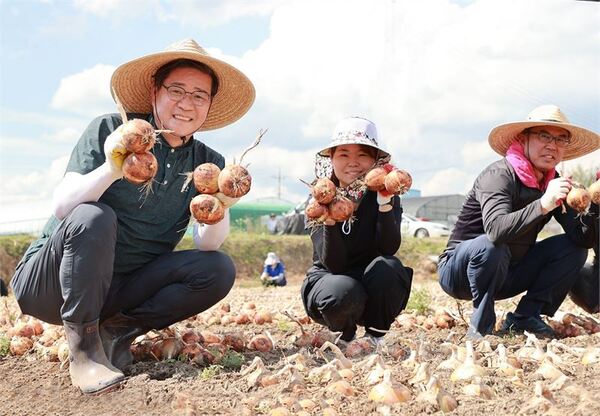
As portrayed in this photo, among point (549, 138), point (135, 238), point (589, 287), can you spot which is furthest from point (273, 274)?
point (135, 238)

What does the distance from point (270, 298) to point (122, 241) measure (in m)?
4.28

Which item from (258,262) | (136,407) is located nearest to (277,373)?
(136,407)

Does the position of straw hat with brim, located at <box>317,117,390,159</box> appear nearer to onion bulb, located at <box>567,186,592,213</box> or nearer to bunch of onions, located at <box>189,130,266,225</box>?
bunch of onions, located at <box>189,130,266,225</box>

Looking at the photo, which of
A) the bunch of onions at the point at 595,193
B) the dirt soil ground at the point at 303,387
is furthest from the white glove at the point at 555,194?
the dirt soil ground at the point at 303,387

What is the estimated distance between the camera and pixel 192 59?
11.2 feet

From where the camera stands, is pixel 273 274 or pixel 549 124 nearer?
pixel 549 124

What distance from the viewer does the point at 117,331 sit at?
11.1ft

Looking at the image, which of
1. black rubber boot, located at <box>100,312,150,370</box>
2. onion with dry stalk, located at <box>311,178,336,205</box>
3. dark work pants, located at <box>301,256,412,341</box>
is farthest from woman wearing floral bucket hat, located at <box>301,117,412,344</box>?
black rubber boot, located at <box>100,312,150,370</box>

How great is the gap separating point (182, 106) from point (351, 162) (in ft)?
3.05

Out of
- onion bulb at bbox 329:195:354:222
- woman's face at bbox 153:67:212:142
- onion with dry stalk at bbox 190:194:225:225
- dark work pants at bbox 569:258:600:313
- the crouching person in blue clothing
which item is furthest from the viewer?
the crouching person in blue clothing

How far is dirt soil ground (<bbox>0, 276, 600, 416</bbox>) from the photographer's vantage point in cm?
245

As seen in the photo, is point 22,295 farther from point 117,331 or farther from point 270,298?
point 270,298

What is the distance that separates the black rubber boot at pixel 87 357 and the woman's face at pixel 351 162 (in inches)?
56.6

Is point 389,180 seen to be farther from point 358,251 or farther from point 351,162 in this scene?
point 358,251
